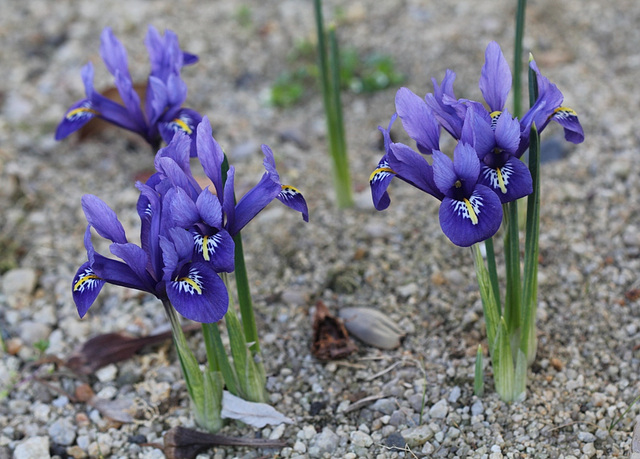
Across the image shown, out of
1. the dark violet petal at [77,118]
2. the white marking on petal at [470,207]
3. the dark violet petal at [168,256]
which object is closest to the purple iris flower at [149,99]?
the dark violet petal at [77,118]

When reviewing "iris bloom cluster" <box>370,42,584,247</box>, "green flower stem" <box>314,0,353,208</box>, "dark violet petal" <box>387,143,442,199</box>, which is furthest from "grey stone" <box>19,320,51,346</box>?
"dark violet petal" <box>387,143,442,199</box>

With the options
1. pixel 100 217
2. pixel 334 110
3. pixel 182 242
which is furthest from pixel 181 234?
pixel 334 110

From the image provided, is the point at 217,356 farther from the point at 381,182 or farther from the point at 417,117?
the point at 417,117

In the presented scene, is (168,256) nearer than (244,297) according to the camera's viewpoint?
Yes

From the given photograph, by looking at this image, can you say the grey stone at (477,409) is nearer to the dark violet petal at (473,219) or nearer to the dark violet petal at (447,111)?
the dark violet petal at (473,219)

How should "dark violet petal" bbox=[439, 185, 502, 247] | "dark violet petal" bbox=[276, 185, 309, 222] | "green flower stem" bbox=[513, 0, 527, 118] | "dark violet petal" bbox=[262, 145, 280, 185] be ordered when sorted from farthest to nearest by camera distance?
"green flower stem" bbox=[513, 0, 527, 118] → "dark violet petal" bbox=[276, 185, 309, 222] → "dark violet petal" bbox=[262, 145, 280, 185] → "dark violet petal" bbox=[439, 185, 502, 247]

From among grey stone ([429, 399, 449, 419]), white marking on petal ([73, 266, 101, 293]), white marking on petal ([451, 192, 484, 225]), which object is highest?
white marking on petal ([451, 192, 484, 225])

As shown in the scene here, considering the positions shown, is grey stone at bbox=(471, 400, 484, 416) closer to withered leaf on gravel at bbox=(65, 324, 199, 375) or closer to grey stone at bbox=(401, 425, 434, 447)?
grey stone at bbox=(401, 425, 434, 447)
